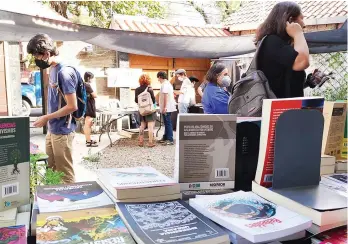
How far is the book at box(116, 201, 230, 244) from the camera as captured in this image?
0.57 m

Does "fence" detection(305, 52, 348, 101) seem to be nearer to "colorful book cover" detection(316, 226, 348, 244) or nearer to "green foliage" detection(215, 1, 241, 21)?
"colorful book cover" detection(316, 226, 348, 244)

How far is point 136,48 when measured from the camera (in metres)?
4.09

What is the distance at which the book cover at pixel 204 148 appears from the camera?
838 mm

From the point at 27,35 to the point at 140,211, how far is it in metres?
2.72

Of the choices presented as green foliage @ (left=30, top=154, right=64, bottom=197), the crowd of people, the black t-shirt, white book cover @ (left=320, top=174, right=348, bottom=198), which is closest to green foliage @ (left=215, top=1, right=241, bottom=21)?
the crowd of people

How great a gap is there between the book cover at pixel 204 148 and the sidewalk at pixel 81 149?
9.12ft

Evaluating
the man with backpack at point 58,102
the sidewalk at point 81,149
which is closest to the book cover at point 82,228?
the man with backpack at point 58,102

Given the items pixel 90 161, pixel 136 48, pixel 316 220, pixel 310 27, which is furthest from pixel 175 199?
pixel 310 27

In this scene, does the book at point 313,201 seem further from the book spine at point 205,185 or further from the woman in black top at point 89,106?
the woman in black top at point 89,106

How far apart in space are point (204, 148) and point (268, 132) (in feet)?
0.53

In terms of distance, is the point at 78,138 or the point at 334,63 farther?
the point at 78,138

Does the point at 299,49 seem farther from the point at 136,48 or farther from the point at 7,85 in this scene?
the point at 7,85

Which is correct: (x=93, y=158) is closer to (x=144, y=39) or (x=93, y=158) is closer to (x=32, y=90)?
(x=144, y=39)

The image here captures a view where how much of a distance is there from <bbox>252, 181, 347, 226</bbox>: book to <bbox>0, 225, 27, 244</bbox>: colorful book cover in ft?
1.69
